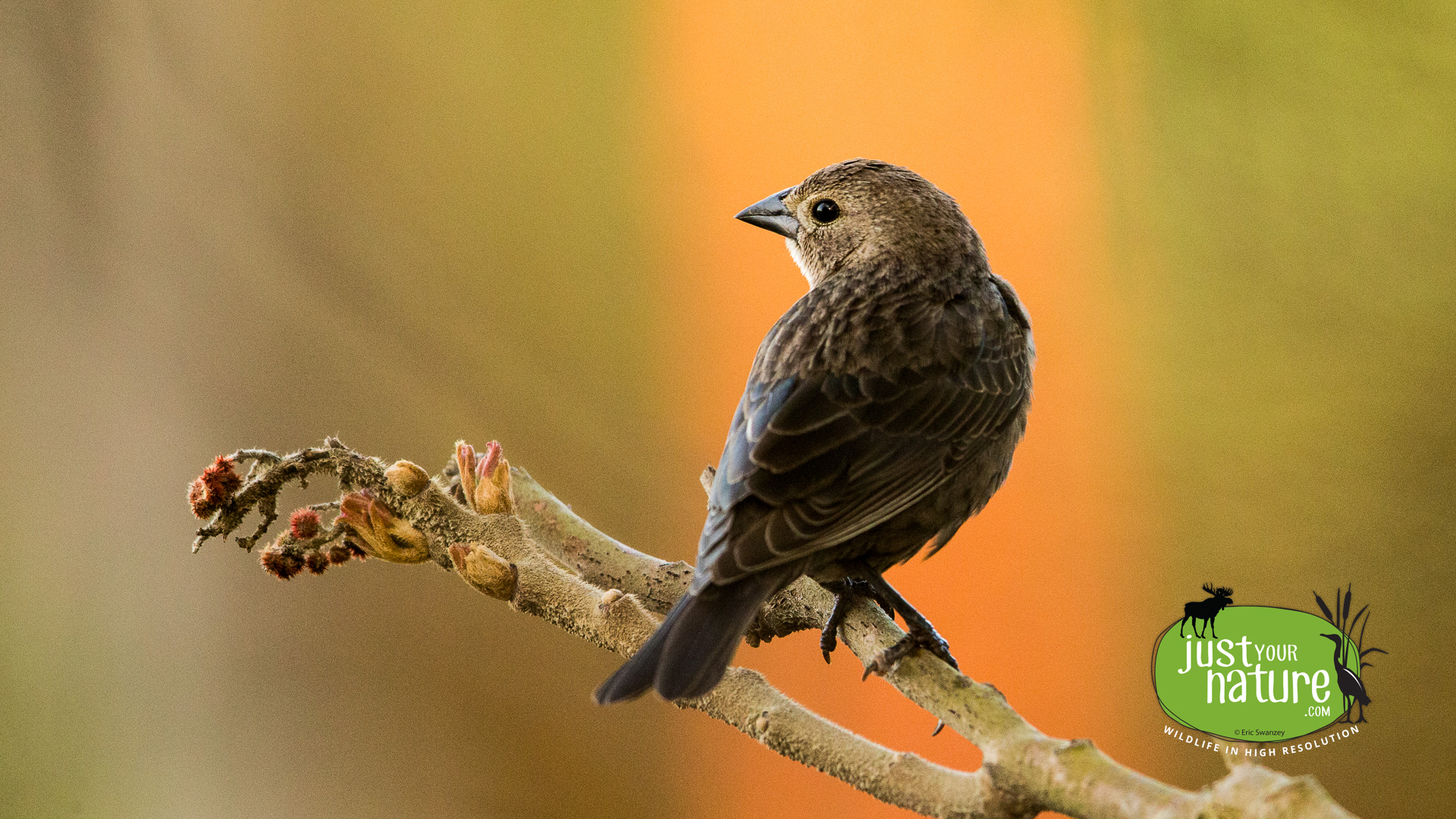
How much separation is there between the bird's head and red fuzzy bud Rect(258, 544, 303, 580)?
2.96ft

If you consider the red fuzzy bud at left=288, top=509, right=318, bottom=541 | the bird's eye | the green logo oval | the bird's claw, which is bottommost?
the red fuzzy bud at left=288, top=509, right=318, bottom=541

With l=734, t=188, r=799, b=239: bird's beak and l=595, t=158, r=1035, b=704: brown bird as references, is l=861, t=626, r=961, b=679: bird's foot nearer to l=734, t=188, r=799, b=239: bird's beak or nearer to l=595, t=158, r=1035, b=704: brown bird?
l=595, t=158, r=1035, b=704: brown bird

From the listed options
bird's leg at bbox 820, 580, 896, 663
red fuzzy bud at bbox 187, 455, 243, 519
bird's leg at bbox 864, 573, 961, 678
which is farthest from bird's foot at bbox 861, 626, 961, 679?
red fuzzy bud at bbox 187, 455, 243, 519

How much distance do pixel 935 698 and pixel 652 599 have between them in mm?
369

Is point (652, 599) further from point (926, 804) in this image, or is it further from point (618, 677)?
point (926, 804)

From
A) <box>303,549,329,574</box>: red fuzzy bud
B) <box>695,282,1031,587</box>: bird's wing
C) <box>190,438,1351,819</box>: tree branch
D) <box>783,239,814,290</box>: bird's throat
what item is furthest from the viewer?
<box>783,239,814,290</box>: bird's throat

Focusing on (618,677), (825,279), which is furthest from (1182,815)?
(825,279)

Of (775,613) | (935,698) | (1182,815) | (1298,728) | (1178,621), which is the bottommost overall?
(1182,815)

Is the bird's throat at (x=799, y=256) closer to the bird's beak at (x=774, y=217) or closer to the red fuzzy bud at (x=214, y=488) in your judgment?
the bird's beak at (x=774, y=217)

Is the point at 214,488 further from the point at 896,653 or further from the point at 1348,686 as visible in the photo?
the point at 1348,686

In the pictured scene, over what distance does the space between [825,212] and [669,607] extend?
72cm

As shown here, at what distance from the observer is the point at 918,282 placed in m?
1.56

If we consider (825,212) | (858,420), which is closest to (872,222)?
(825,212)

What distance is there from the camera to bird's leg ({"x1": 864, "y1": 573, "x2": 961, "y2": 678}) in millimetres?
1097
